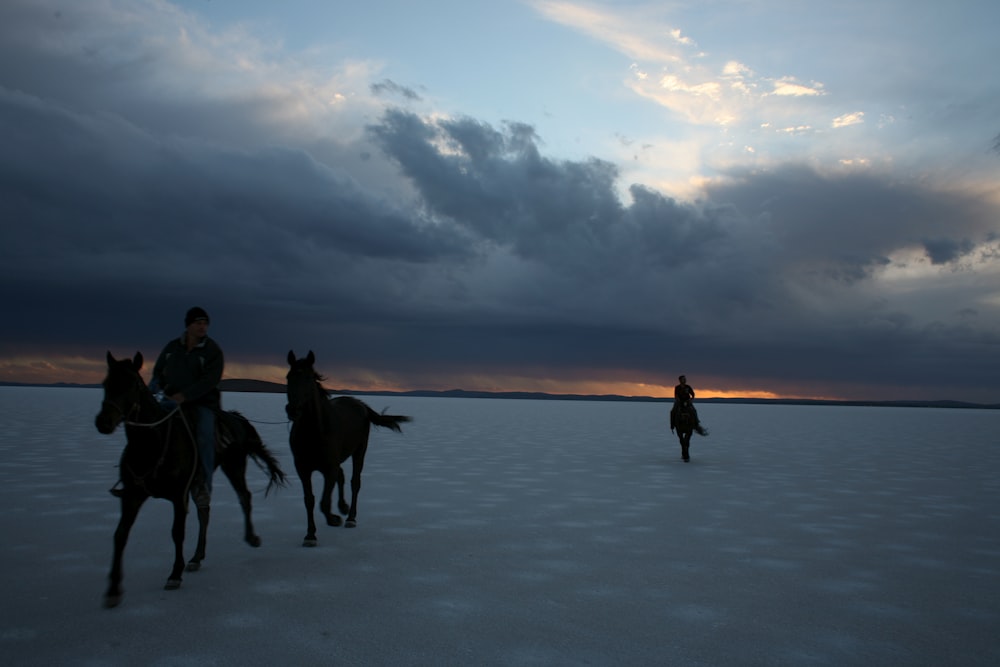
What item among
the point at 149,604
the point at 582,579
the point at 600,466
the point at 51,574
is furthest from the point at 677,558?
the point at 600,466

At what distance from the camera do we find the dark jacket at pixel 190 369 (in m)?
6.18

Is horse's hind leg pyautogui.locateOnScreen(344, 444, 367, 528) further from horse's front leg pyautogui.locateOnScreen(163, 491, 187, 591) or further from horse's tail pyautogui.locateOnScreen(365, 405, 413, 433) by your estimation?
horse's front leg pyautogui.locateOnScreen(163, 491, 187, 591)

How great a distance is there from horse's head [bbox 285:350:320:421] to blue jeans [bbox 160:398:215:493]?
105 centimetres

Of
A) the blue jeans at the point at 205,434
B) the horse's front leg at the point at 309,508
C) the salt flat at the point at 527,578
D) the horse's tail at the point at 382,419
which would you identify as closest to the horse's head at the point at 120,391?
the blue jeans at the point at 205,434

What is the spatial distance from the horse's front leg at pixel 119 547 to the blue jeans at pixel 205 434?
0.66 meters

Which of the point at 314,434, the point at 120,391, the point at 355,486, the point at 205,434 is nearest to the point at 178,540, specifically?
the point at 205,434

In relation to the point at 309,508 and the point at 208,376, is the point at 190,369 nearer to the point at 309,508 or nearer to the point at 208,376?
the point at 208,376

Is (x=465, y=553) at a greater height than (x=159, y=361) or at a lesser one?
lesser

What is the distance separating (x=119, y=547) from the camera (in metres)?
5.37

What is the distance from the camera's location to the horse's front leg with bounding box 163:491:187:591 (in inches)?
226

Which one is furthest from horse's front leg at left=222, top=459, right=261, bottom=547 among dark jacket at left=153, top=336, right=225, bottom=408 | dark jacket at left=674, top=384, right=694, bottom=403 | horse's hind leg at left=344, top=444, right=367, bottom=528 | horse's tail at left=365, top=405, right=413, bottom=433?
dark jacket at left=674, top=384, right=694, bottom=403

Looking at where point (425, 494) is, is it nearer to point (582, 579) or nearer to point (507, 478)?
point (507, 478)

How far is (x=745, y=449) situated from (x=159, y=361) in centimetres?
1969

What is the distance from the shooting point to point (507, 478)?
13625 millimetres
